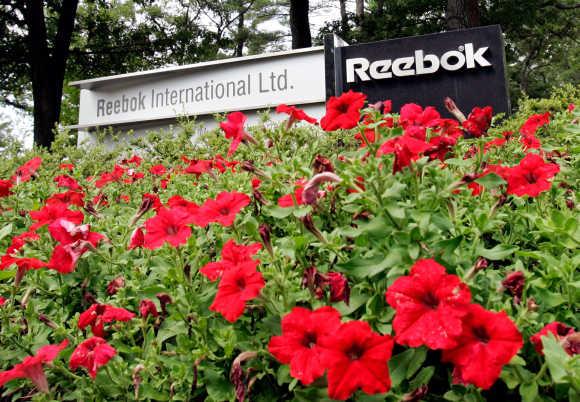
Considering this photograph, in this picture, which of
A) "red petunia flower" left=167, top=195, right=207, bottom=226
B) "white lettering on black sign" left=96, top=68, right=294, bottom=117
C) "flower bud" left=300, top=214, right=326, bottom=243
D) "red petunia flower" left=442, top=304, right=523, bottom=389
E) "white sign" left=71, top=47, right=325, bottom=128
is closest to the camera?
"red petunia flower" left=442, top=304, right=523, bottom=389

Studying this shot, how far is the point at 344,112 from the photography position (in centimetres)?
158

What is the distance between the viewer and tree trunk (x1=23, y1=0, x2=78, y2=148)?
38.7 feet

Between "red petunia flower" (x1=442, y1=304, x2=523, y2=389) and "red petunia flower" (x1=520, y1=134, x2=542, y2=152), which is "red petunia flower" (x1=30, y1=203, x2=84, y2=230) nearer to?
"red petunia flower" (x1=442, y1=304, x2=523, y2=389)

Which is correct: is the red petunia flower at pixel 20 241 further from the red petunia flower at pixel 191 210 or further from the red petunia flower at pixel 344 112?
the red petunia flower at pixel 344 112

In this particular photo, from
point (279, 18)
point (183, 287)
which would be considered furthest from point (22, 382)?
point (279, 18)

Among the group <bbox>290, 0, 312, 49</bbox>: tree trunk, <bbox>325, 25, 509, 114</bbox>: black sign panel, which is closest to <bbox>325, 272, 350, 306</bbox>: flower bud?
<bbox>325, 25, 509, 114</bbox>: black sign panel

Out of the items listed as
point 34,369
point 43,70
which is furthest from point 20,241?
point 43,70

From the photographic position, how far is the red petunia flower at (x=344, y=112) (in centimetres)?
155

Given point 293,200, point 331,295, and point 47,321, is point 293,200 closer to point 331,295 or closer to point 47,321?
point 331,295

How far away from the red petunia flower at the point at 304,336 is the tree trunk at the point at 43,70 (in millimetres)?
11766

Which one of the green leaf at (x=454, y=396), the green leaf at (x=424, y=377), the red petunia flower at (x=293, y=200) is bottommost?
the green leaf at (x=454, y=396)

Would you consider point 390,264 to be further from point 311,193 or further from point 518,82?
point 518,82

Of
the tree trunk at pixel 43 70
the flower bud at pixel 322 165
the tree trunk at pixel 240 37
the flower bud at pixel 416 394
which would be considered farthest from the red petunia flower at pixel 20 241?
the tree trunk at pixel 240 37

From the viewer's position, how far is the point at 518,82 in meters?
28.4
